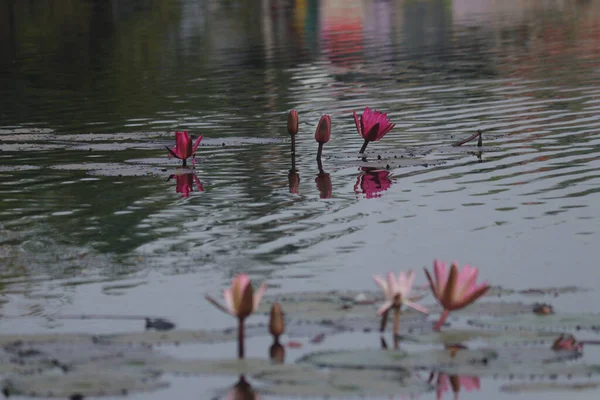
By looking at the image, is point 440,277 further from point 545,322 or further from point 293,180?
point 293,180

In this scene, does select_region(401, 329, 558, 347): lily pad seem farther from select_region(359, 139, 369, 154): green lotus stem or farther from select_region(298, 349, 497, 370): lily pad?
select_region(359, 139, 369, 154): green lotus stem

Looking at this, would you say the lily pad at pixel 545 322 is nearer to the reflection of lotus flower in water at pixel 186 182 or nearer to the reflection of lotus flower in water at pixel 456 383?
the reflection of lotus flower in water at pixel 456 383

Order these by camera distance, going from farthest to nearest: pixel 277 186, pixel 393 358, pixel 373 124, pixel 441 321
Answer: pixel 373 124, pixel 277 186, pixel 441 321, pixel 393 358

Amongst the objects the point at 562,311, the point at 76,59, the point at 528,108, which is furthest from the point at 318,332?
the point at 76,59

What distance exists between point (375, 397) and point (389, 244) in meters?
2.80

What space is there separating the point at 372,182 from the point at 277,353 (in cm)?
440

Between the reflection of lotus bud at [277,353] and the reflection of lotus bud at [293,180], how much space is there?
388 cm

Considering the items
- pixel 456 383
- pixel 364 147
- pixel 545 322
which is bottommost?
pixel 456 383

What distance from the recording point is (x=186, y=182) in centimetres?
876

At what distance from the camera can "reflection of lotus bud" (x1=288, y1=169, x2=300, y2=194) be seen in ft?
27.5

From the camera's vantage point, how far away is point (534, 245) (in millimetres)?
6414

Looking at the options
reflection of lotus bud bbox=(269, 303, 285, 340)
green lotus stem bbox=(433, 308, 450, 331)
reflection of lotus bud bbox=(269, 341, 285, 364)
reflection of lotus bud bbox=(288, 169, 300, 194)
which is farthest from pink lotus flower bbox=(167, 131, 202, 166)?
reflection of lotus bud bbox=(269, 303, 285, 340)

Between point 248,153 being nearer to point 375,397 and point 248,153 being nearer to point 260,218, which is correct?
point 260,218

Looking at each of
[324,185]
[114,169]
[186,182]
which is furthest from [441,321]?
[114,169]
